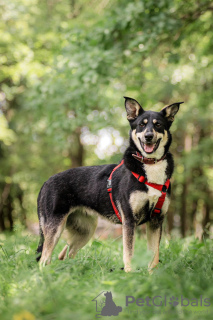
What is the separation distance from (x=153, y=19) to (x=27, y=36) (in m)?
7.56

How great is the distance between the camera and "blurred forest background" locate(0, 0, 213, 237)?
679cm

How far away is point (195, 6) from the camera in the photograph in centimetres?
712

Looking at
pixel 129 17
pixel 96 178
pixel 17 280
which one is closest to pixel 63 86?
pixel 129 17

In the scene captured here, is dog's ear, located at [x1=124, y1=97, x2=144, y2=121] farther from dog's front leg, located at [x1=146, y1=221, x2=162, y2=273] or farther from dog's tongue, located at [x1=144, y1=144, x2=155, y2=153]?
dog's front leg, located at [x1=146, y1=221, x2=162, y2=273]

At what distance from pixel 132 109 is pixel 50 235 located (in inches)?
77.8

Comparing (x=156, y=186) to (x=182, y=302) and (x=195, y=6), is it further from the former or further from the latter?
(x=195, y=6)

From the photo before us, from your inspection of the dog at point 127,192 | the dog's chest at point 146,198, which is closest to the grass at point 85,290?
the dog at point 127,192

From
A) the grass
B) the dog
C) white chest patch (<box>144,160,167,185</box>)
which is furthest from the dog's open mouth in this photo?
the grass

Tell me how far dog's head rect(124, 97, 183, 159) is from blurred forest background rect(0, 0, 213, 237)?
6.78 feet

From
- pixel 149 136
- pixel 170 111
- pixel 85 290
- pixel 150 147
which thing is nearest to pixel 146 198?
pixel 150 147

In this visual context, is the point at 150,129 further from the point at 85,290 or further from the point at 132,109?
the point at 85,290

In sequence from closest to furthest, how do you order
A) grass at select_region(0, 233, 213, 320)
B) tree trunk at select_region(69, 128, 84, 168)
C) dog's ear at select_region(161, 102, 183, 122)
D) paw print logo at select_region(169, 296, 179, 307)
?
grass at select_region(0, 233, 213, 320) → paw print logo at select_region(169, 296, 179, 307) → dog's ear at select_region(161, 102, 183, 122) → tree trunk at select_region(69, 128, 84, 168)

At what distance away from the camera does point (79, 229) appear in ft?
15.7

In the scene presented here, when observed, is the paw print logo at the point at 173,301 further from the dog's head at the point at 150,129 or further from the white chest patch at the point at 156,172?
the dog's head at the point at 150,129
